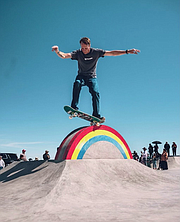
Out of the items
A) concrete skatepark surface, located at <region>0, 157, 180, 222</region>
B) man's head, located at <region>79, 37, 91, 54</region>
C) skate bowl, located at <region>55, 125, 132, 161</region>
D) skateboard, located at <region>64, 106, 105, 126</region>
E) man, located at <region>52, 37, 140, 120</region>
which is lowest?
concrete skatepark surface, located at <region>0, 157, 180, 222</region>

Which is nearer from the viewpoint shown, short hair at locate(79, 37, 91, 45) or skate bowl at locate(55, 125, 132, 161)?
skate bowl at locate(55, 125, 132, 161)

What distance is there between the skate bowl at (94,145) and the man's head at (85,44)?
3282 mm

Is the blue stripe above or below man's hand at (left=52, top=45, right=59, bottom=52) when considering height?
below

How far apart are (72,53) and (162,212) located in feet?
23.0

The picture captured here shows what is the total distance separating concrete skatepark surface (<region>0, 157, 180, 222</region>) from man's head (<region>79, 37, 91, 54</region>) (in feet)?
15.0

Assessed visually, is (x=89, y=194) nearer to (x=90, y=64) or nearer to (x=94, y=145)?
(x=94, y=145)

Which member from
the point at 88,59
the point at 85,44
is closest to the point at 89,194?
the point at 88,59

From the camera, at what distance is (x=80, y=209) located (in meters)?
3.94

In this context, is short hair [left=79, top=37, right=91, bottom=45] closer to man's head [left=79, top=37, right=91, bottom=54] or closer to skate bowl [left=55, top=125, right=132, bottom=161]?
man's head [left=79, top=37, right=91, bottom=54]

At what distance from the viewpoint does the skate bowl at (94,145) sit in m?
7.13

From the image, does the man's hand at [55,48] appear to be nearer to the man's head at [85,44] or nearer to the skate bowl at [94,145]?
the man's head at [85,44]

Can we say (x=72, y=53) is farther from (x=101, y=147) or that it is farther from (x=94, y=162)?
(x=94, y=162)

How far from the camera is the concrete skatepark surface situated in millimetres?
3529

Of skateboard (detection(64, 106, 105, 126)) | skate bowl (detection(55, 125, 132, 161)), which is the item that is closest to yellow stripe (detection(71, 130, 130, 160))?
skate bowl (detection(55, 125, 132, 161))
